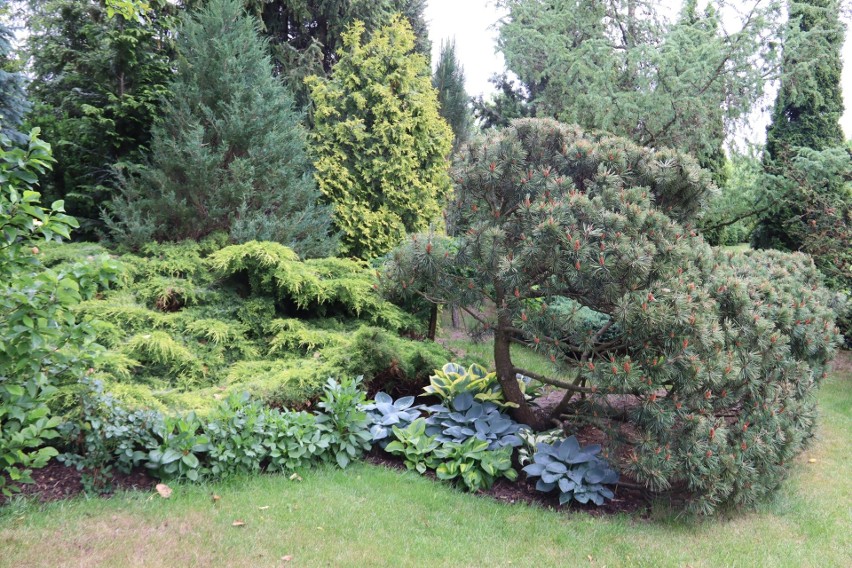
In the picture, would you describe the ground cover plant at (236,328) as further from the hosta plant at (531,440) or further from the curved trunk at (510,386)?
the hosta plant at (531,440)

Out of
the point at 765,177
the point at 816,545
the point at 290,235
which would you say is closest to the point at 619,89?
the point at 765,177

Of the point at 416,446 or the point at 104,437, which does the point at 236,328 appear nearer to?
the point at 104,437

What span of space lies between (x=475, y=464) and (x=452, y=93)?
12441 millimetres

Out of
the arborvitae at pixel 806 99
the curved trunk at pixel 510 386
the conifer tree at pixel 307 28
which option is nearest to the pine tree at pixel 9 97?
the curved trunk at pixel 510 386

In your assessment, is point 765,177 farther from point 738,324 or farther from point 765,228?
point 738,324

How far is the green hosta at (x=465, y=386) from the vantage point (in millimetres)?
4504

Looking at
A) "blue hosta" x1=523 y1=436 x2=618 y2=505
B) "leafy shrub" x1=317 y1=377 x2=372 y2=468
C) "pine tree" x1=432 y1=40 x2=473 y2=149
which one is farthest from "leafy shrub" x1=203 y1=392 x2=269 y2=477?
"pine tree" x1=432 y1=40 x2=473 y2=149

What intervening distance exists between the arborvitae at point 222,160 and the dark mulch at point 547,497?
12.3ft

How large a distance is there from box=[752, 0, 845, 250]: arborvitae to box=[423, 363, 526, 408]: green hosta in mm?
6484

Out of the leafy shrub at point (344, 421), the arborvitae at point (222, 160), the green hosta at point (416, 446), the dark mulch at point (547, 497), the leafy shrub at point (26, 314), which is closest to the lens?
the leafy shrub at point (26, 314)

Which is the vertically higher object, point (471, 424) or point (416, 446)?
point (471, 424)

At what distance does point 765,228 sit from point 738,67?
8.58 ft

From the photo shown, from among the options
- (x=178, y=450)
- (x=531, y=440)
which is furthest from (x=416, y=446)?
(x=178, y=450)

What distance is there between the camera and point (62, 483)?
3184mm
